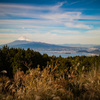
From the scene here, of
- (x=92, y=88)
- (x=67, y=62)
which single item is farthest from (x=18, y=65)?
(x=92, y=88)

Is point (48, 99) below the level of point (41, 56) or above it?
below

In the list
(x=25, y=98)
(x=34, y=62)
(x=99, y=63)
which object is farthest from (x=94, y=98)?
(x=34, y=62)

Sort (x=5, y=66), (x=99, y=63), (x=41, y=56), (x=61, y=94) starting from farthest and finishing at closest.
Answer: (x=41, y=56)
(x=5, y=66)
(x=99, y=63)
(x=61, y=94)

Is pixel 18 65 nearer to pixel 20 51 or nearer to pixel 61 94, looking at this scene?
pixel 20 51

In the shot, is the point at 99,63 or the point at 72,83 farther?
the point at 99,63

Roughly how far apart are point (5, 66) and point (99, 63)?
4.98 m

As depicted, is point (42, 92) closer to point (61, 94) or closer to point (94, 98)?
point (61, 94)

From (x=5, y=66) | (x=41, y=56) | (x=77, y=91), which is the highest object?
(x=41, y=56)

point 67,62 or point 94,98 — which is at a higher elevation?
point 67,62

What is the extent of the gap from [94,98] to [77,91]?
2.97ft

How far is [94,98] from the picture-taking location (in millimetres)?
3605

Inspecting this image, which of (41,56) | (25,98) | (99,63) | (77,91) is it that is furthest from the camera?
(41,56)

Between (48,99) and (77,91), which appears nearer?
(48,99)

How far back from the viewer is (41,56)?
7.82 m
